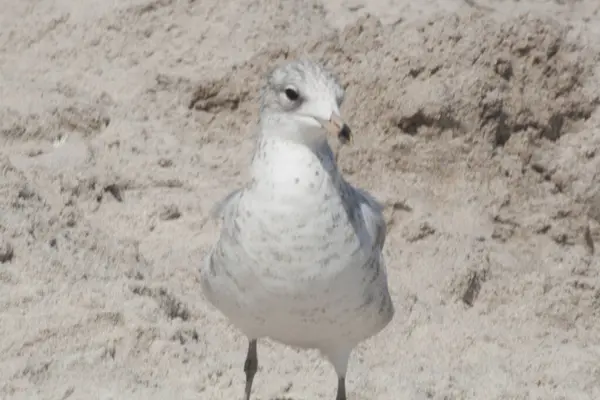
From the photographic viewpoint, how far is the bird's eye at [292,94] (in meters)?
3.52

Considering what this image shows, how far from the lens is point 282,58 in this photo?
235 inches

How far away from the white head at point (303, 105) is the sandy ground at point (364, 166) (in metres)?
1.22

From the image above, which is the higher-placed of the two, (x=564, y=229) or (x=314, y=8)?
(x=314, y=8)

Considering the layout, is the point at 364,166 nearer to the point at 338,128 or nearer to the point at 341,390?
the point at 341,390

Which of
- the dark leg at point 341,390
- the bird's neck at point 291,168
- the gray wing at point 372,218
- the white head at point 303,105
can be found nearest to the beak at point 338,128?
the white head at point 303,105

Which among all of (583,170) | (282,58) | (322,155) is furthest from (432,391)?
(282,58)

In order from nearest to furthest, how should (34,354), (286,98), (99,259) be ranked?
(286,98) < (34,354) < (99,259)

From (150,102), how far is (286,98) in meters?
2.49

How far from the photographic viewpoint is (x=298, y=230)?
137 inches

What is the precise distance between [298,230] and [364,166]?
226 centimetres

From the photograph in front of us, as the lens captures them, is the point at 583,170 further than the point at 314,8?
No

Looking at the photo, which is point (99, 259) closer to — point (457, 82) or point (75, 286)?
point (75, 286)

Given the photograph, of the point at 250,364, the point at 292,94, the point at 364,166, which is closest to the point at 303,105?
the point at 292,94

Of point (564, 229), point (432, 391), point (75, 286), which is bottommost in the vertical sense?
point (564, 229)
